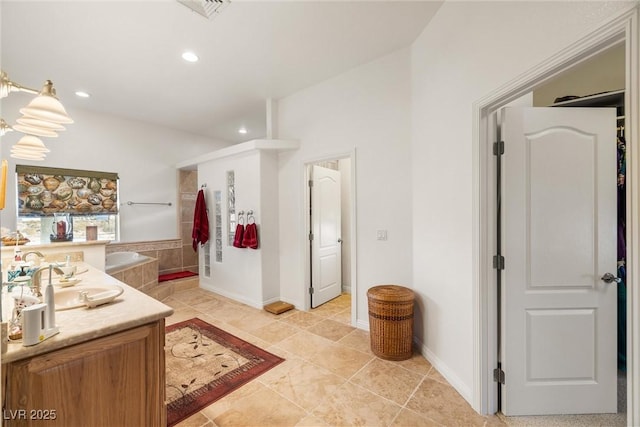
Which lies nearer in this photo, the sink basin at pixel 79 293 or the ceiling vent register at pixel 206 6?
the sink basin at pixel 79 293

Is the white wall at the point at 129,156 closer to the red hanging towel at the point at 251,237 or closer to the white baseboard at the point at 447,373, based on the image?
the red hanging towel at the point at 251,237

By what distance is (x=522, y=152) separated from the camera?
183cm

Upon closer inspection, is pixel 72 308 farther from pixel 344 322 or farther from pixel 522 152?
pixel 522 152

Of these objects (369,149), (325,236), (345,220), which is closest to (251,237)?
(325,236)

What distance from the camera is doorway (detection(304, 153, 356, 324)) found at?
3.74 m

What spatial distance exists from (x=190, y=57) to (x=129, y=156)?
2.75m

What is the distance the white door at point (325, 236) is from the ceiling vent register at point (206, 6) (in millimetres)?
2005

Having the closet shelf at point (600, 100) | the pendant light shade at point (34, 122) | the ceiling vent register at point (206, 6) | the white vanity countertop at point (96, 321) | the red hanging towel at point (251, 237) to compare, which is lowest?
the white vanity countertop at point (96, 321)

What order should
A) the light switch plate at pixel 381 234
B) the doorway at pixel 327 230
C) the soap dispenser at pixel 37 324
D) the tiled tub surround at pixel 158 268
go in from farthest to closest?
1. the tiled tub surround at pixel 158 268
2. the doorway at pixel 327 230
3. the light switch plate at pixel 381 234
4. the soap dispenser at pixel 37 324

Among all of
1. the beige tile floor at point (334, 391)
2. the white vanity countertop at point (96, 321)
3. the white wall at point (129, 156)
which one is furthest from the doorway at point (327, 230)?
the white wall at point (129, 156)

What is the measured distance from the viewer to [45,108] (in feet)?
5.25

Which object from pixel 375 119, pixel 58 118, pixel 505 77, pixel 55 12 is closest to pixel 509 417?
pixel 505 77

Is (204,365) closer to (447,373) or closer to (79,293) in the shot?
(79,293)

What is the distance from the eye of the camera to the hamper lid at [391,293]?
99.3 inches
